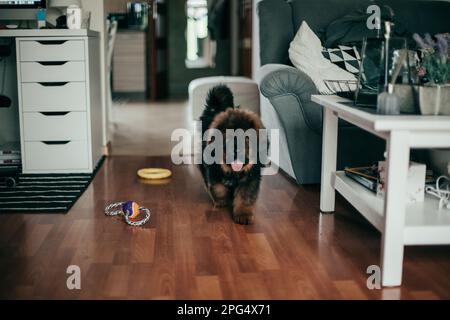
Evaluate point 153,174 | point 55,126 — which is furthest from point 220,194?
point 55,126

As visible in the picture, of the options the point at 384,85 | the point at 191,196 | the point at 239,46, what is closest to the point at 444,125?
the point at 384,85

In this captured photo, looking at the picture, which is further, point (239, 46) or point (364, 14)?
point (239, 46)

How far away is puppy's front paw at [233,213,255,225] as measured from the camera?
232cm

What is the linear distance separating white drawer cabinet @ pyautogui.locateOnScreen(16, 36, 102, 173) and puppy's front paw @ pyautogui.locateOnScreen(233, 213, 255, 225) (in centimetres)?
122

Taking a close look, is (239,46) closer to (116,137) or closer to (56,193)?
(116,137)

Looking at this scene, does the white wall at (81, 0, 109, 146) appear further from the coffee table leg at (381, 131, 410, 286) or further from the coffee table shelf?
the coffee table leg at (381, 131, 410, 286)

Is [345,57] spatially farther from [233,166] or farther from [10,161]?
[10,161]

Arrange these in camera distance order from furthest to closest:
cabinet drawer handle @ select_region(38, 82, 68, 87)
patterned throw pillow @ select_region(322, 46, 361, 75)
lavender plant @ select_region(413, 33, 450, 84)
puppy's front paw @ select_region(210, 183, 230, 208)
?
1. cabinet drawer handle @ select_region(38, 82, 68, 87)
2. patterned throw pillow @ select_region(322, 46, 361, 75)
3. puppy's front paw @ select_region(210, 183, 230, 208)
4. lavender plant @ select_region(413, 33, 450, 84)

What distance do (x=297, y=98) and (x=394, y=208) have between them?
47.0 inches

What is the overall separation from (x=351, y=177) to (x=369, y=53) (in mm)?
→ 527

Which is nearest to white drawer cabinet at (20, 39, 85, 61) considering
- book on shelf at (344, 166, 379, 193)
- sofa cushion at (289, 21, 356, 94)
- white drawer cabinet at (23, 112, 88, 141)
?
white drawer cabinet at (23, 112, 88, 141)

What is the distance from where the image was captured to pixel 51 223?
232 centimetres

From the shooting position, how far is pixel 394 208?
5.45ft
